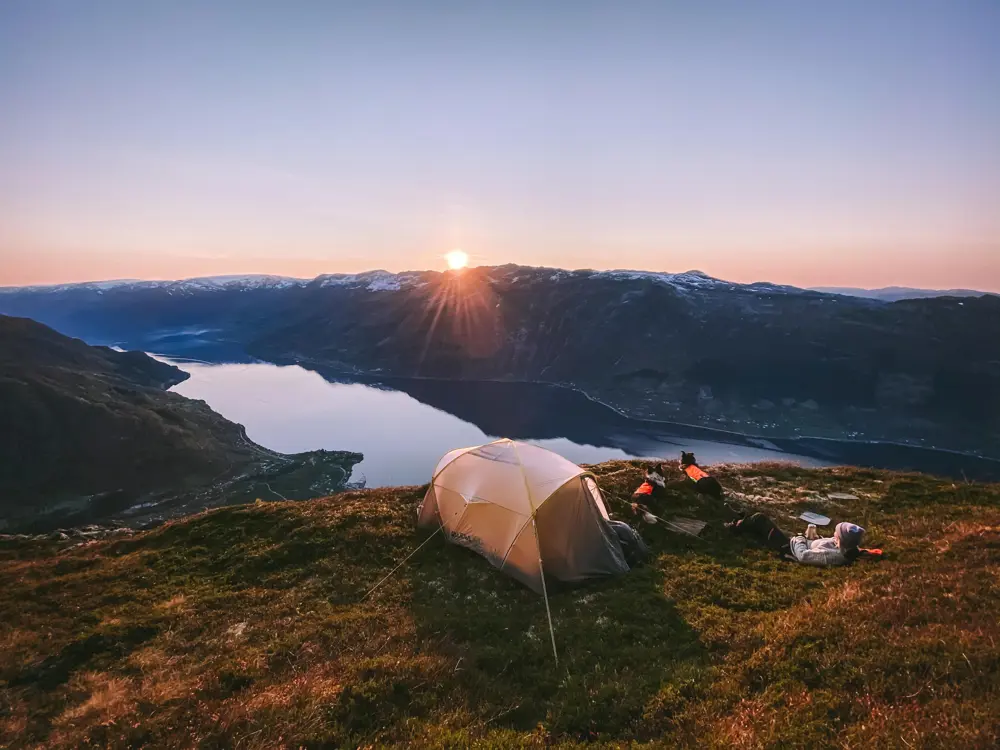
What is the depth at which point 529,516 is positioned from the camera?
14070 mm

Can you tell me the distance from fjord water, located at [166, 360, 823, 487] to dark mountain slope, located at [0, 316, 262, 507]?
87.4ft

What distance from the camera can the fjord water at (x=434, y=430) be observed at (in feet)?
423

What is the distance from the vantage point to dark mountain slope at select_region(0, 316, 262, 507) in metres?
90.4

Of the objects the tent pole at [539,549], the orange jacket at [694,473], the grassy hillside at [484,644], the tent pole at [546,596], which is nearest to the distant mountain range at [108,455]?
the grassy hillside at [484,644]

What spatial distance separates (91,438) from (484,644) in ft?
405

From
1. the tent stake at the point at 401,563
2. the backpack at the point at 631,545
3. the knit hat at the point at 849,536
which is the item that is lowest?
the tent stake at the point at 401,563

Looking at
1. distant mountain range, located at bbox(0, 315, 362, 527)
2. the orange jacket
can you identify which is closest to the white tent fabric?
the orange jacket

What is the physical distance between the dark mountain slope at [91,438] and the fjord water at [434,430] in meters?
A: 26.6

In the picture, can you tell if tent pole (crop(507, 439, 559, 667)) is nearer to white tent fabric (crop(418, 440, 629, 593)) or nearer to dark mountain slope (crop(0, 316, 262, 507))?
white tent fabric (crop(418, 440, 629, 593))

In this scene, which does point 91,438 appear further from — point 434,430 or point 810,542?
point 810,542

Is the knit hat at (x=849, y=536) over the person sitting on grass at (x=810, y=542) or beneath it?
over

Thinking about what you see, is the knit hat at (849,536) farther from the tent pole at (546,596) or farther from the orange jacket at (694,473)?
the tent pole at (546,596)

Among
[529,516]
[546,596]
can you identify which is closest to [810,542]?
[546,596]

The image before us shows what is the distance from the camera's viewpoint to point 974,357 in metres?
164
